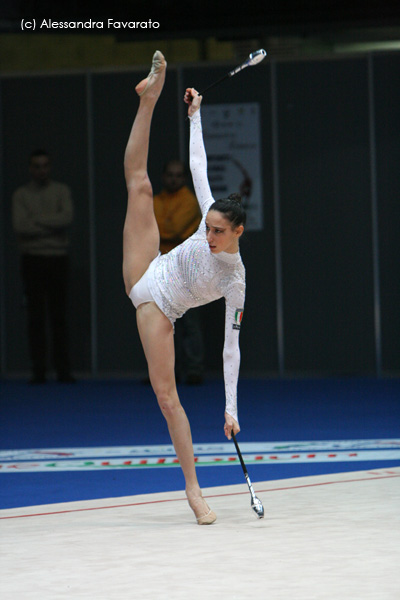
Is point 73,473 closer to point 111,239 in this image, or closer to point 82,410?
point 82,410

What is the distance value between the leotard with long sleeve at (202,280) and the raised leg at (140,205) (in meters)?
0.09

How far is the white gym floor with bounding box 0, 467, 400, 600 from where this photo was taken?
9.34 ft

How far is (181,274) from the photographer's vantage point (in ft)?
12.9

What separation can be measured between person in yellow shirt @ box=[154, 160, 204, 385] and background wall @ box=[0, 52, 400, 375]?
88cm

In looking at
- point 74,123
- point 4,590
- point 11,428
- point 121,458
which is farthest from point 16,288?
point 4,590

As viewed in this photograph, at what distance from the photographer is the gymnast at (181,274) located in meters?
3.79

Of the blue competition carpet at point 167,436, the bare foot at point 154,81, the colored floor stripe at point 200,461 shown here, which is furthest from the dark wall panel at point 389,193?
the bare foot at point 154,81

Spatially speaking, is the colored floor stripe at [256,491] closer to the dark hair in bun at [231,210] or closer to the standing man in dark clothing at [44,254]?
the dark hair in bun at [231,210]

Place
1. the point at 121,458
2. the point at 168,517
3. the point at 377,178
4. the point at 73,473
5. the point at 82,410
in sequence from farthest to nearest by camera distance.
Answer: the point at 377,178 < the point at 82,410 < the point at 121,458 < the point at 73,473 < the point at 168,517

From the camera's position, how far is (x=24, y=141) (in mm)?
9406

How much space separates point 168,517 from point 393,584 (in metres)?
1.26

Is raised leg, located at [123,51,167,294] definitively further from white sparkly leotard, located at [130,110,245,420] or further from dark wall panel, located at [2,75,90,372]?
dark wall panel, located at [2,75,90,372]

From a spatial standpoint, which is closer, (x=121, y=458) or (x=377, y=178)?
(x=121, y=458)

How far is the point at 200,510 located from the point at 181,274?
2.88 feet
